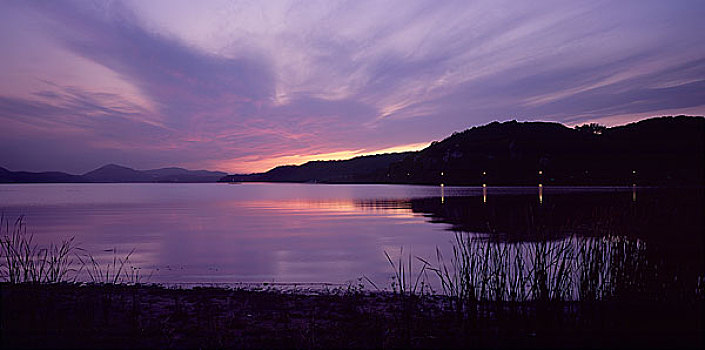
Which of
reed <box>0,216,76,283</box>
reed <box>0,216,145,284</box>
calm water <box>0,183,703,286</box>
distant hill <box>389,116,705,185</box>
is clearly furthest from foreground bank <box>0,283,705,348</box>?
distant hill <box>389,116,705,185</box>

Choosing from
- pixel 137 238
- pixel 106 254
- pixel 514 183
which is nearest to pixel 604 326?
pixel 106 254

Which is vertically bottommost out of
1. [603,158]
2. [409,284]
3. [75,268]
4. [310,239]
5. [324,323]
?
[310,239]

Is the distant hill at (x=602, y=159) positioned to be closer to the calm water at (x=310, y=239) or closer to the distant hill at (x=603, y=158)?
the distant hill at (x=603, y=158)

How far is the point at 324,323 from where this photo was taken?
30.4 feet

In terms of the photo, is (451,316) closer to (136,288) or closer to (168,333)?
(168,333)

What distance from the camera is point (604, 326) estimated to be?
28.1 feet

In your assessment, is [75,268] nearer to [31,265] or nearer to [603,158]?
[31,265]

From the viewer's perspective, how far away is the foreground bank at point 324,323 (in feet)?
25.3

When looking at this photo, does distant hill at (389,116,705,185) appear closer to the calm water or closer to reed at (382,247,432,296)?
the calm water

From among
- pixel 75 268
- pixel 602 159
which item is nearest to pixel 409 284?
pixel 75 268

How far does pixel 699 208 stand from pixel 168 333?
100 feet

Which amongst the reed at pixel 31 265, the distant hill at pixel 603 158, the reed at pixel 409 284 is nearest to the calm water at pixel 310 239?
the reed at pixel 409 284

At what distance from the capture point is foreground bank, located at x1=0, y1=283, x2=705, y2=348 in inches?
303

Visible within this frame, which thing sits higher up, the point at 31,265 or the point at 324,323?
the point at 31,265
